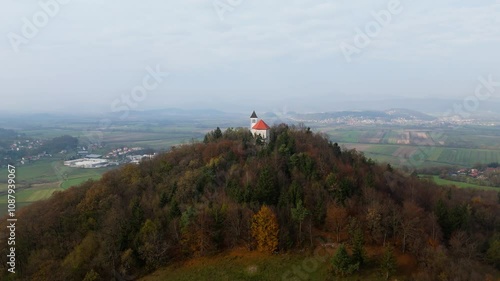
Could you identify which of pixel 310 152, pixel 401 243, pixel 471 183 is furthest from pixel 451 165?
pixel 401 243

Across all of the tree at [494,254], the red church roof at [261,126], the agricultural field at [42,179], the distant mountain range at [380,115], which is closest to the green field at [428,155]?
the red church roof at [261,126]

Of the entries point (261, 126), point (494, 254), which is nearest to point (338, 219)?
point (494, 254)

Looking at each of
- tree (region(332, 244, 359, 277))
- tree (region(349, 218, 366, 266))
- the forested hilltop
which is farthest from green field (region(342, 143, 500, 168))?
tree (region(332, 244, 359, 277))

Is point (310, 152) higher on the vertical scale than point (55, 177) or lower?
higher

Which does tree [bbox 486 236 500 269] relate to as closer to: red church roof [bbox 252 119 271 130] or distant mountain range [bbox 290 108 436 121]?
red church roof [bbox 252 119 271 130]

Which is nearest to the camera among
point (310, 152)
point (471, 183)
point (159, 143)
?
point (310, 152)

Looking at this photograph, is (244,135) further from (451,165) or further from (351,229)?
(451,165)
